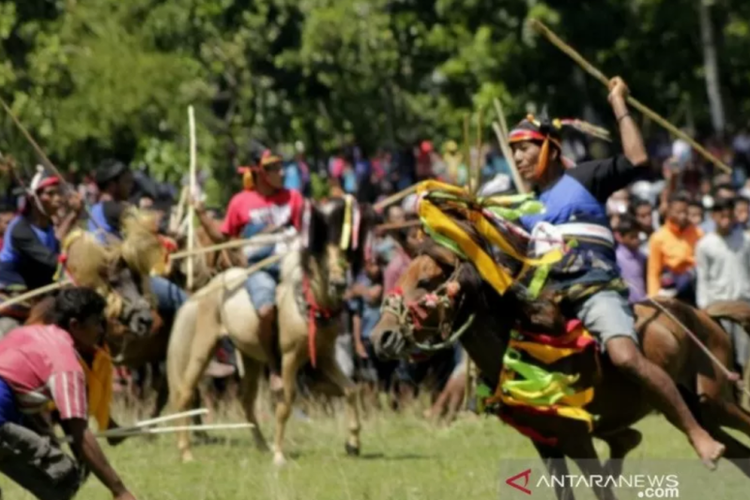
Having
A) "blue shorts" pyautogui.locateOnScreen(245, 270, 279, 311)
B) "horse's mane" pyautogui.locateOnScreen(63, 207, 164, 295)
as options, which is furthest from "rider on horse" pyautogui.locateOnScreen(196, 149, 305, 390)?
"horse's mane" pyautogui.locateOnScreen(63, 207, 164, 295)

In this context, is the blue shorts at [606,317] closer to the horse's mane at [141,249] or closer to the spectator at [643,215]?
the horse's mane at [141,249]

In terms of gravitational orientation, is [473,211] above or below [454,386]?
above

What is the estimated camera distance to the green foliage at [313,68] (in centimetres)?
2952

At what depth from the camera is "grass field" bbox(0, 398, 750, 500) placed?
1327 cm

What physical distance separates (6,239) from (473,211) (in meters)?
5.98

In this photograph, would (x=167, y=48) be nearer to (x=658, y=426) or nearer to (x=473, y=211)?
(x=658, y=426)

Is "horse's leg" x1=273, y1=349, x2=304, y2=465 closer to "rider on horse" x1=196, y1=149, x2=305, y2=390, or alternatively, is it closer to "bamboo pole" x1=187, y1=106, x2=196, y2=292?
"rider on horse" x1=196, y1=149, x2=305, y2=390

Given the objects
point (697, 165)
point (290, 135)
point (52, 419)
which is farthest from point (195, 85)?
point (52, 419)

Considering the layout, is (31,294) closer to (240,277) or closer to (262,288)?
A: (262,288)

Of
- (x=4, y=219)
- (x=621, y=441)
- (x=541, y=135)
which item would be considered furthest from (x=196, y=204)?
(x=541, y=135)

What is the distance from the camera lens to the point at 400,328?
11.1 m

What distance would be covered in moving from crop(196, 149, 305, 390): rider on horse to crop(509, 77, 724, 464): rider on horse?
18.9ft

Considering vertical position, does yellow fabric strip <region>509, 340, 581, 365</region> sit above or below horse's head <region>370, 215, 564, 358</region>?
below

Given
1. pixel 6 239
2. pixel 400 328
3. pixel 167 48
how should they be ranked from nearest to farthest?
pixel 400 328, pixel 6 239, pixel 167 48
